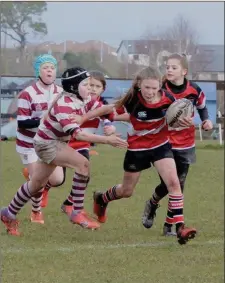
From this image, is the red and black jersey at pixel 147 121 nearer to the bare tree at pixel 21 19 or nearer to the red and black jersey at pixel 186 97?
the red and black jersey at pixel 186 97

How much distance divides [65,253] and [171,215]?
124 cm

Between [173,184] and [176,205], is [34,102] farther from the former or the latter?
[176,205]

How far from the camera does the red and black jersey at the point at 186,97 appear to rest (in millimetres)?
7363

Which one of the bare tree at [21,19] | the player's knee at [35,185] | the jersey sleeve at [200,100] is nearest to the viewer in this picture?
the player's knee at [35,185]

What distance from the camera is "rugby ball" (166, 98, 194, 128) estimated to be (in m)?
6.69

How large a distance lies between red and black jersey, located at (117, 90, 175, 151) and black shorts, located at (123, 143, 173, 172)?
4 cm

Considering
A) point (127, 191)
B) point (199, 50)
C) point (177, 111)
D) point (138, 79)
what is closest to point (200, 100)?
point (177, 111)

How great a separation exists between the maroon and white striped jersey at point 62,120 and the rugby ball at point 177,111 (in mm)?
753

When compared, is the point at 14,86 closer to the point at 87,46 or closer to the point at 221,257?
the point at 87,46

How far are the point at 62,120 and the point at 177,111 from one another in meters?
0.99

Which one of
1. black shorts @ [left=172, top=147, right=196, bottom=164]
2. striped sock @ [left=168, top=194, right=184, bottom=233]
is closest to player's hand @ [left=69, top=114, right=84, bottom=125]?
striped sock @ [left=168, top=194, right=184, bottom=233]

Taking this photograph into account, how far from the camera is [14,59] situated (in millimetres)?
20797

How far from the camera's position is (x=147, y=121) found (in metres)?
6.76

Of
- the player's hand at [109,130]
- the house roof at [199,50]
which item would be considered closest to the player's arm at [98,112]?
the player's hand at [109,130]
